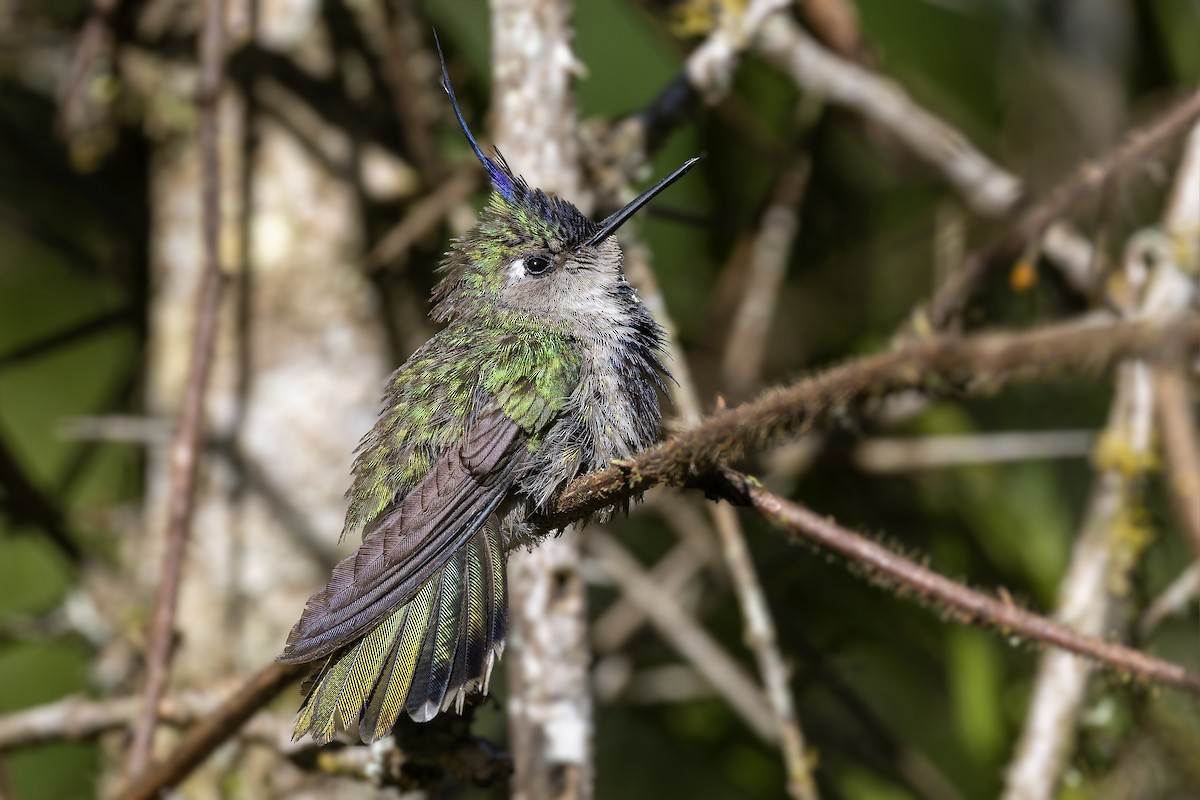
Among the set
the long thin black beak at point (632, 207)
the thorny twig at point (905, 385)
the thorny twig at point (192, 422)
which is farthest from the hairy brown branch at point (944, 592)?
the thorny twig at point (192, 422)

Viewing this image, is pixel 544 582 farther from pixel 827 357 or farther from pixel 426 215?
pixel 827 357

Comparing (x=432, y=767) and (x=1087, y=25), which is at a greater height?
(x=1087, y=25)

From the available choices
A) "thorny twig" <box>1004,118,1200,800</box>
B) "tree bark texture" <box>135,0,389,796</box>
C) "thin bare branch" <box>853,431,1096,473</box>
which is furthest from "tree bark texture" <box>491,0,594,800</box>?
"thin bare branch" <box>853,431,1096,473</box>

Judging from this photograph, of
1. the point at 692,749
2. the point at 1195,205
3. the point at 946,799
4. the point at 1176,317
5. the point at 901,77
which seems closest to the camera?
the point at 1176,317

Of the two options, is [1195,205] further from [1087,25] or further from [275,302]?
[275,302]

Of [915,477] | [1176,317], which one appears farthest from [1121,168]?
[915,477]
